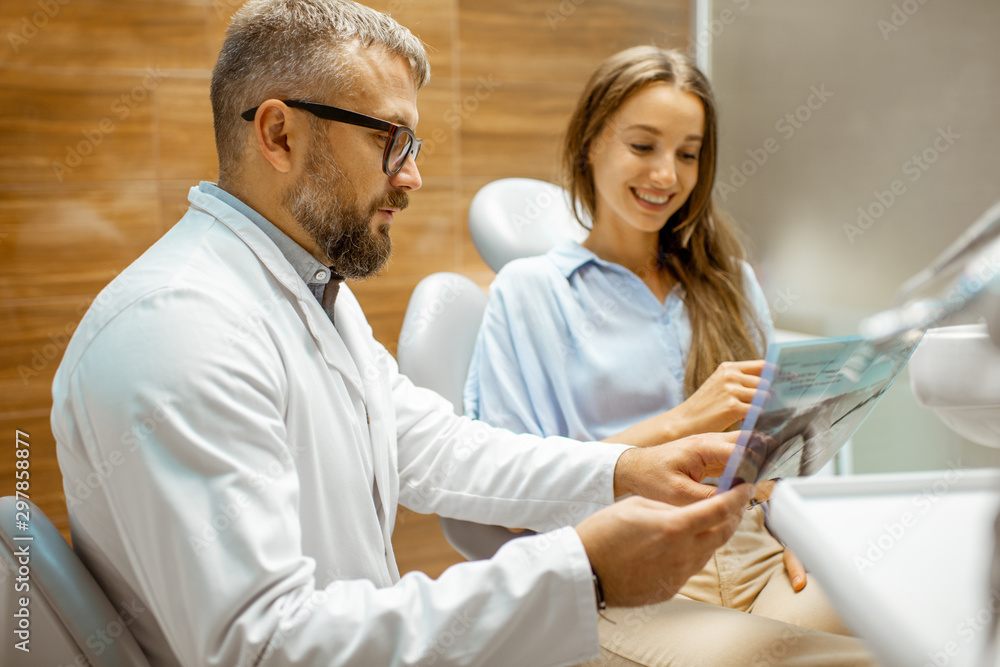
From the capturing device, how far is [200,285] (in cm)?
88

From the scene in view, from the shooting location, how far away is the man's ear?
1006 mm

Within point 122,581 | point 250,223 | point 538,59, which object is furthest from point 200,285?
point 538,59

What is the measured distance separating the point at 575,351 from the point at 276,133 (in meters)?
0.72

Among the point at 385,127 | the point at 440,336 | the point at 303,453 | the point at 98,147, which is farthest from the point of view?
the point at 98,147

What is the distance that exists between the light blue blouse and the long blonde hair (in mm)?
49

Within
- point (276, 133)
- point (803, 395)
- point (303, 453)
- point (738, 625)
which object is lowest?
point (738, 625)

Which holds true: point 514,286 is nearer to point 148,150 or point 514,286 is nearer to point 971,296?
point 971,296

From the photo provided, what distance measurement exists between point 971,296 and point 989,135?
153 cm

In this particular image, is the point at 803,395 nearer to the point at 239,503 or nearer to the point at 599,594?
the point at 599,594

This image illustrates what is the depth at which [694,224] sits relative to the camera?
66.2 inches

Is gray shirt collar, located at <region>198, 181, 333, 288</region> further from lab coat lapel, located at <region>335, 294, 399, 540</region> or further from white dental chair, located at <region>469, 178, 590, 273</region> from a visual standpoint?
white dental chair, located at <region>469, 178, 590, 273</region>

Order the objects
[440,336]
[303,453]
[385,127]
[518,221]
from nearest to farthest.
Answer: [303,453] → [385,127] → [440,336] → [518,221]

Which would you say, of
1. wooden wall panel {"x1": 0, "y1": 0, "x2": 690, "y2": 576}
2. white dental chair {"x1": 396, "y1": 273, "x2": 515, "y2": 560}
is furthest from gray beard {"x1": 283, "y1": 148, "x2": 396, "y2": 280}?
wooden wall panel {"x1": 0, "y1": 0, "x2": 690, "y2": 576}

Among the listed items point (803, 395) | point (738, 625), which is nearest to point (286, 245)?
point (803, 395)
